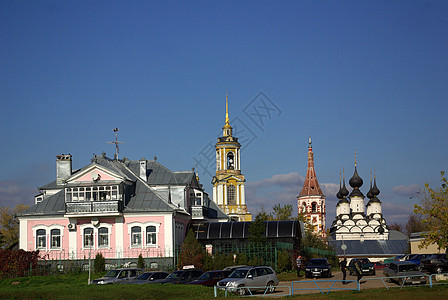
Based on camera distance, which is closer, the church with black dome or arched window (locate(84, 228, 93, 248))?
arched window (locate(84, 228, 93, 248))

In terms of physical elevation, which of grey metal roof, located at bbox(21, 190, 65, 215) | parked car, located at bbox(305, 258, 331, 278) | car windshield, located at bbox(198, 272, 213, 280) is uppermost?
grey metal roof, located at bbox(21, 190, 65, 215)

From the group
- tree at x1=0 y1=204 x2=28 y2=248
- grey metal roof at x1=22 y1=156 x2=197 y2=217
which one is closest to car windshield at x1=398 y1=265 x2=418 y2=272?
grey metal roof at x1=22 y1=156 x2=197 y2=217

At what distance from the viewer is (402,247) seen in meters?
112

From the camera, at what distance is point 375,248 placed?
114m

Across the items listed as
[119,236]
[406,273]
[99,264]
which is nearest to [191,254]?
[119,236]

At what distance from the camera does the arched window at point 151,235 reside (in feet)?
163

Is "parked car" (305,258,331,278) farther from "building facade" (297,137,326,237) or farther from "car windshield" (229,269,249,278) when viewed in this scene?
"building facade" (297,137,326,237)

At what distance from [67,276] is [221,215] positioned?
68.8 feet

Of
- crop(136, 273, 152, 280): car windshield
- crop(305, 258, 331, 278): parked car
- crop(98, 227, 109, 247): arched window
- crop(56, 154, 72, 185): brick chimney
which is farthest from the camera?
crop(56, 154, 72, 185): brick chimney

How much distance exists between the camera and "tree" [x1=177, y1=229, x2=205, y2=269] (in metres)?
47.2

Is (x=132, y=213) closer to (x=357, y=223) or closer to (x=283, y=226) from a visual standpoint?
(x=283, y=226)

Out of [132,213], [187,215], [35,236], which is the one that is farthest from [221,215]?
[35,236]

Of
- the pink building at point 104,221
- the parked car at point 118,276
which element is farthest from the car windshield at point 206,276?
the pink building at point 104,221

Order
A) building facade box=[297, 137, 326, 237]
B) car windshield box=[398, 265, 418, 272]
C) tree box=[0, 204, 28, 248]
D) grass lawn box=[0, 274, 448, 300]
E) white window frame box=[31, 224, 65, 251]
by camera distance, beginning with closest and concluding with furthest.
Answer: grass lawn box=[0, 274, 448, 300]
car windshield box=[398, 265, 418, 272]
white window frame box=[31, 224, 65, 251]
tree box=[0, 204, 28, 248]
building facade box=[297, 137, 326, 237]
